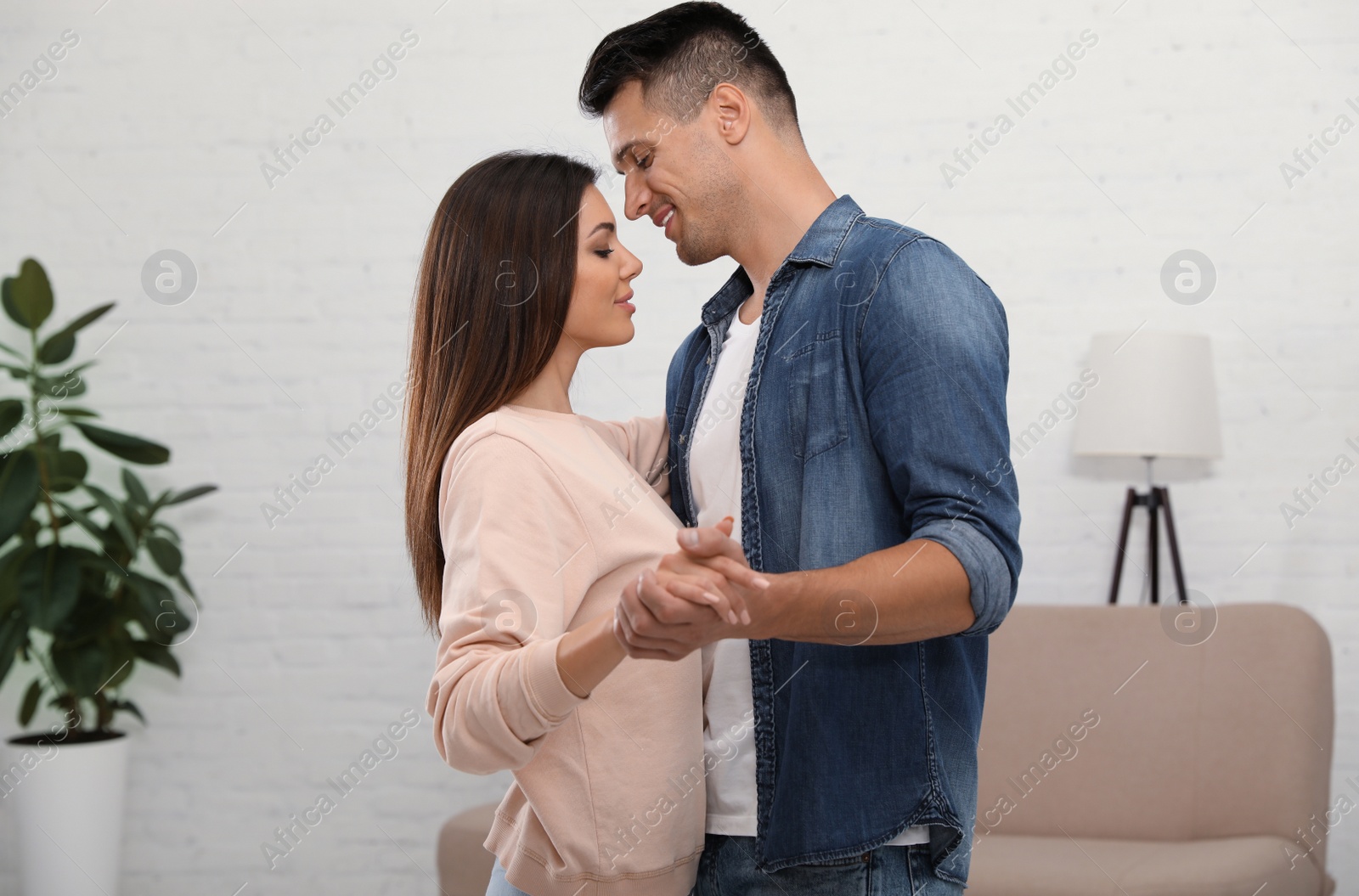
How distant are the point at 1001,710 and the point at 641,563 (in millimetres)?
1902

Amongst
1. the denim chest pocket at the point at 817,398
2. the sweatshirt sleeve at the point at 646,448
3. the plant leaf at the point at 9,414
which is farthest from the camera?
the plant leaf at the point at 9,414

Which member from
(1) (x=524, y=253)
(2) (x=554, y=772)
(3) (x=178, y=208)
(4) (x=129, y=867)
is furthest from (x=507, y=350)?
(4) (x=129, y=867)

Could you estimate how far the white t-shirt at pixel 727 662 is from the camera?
117 centimetres

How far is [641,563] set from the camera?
117 centimetres

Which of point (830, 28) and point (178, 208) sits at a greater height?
point (830, 28)

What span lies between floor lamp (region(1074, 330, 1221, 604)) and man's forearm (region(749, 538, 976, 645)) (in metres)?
2.04

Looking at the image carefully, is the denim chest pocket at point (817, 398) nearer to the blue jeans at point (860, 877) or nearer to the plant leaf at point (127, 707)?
the blue jeans at point (860, 877)

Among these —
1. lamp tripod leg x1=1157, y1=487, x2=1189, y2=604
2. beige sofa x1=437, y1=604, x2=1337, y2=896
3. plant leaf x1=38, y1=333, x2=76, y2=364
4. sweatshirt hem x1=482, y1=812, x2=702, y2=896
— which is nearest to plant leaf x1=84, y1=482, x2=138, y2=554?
plant leaf x1=38, y1=333, x2=76, y2=364

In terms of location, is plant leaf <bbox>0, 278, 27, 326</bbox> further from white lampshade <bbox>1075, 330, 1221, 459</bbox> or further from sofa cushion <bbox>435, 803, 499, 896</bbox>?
white lampshade <bbox>1075, 330, 1221, 459</bbox>

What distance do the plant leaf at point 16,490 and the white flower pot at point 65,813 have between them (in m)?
0.59

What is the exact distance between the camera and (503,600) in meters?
1.05

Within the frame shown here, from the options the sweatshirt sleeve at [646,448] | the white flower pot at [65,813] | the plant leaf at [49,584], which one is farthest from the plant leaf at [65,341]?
the sweatshirt sleeve at [646,448]

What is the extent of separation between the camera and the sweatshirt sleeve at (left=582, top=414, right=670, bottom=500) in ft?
4.80

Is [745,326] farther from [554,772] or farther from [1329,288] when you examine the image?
[1329,288]
